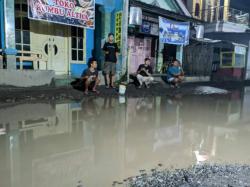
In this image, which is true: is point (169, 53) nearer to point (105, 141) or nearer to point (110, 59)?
point (110, 59)

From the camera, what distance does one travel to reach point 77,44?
473 inches

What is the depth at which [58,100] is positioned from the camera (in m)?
8.17

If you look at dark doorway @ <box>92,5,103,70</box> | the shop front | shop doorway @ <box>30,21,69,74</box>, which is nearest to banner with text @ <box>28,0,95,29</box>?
dark doorway @ <box>92,5,103,70</box>

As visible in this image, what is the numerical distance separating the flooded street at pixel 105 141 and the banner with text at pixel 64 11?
3459 mm

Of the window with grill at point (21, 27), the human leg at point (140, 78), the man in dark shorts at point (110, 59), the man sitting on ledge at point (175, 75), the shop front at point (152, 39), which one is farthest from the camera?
the shop front at point (152, 39)

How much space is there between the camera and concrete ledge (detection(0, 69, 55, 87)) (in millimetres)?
8398

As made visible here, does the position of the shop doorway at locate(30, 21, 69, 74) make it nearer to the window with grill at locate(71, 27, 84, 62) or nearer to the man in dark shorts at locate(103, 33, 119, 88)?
the window with grill at locate(71, 27, 84, 62)

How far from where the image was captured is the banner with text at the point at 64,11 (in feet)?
29.8

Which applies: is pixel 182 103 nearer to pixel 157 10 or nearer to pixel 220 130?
pixel 220 130

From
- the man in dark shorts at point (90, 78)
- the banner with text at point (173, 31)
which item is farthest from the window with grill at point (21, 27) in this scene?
the banner with text at point (173, 31)

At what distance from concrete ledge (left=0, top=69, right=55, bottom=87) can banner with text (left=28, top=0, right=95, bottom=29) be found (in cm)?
183

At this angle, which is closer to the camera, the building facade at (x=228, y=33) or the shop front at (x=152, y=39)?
the shop front at (x=152, y=39)

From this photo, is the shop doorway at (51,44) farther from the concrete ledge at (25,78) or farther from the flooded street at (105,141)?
the flooded street at (105,141)

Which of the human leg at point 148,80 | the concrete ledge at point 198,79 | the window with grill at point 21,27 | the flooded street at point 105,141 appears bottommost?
the flooded street at point 105,141
